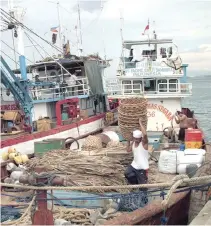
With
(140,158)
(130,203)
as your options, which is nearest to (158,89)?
(140,158)

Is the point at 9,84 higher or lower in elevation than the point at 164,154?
higher

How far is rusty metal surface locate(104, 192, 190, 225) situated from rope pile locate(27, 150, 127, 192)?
1.20 metres

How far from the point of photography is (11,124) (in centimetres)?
1370

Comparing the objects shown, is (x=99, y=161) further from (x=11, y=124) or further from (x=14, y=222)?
(x=11, y=124)

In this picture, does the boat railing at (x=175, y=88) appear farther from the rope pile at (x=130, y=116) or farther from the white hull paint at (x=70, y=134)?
the rope pile at (x=130, y=116)

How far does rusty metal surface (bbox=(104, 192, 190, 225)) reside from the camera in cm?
544

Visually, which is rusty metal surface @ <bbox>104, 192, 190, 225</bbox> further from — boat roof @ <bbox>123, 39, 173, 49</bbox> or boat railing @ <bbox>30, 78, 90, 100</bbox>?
boat roof @ <bbox>123, 39, 173, 49</bbox>

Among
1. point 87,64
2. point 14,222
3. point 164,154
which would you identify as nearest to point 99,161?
point 164,154

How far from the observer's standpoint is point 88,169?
739 centimetres

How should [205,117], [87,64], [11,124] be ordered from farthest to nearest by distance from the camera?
[205,117] → [87,64] → [11,124]

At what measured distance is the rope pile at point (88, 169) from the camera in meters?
7.20

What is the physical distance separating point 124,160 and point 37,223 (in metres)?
3.24

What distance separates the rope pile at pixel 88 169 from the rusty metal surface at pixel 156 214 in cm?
120

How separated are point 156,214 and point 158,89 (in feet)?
30.2
